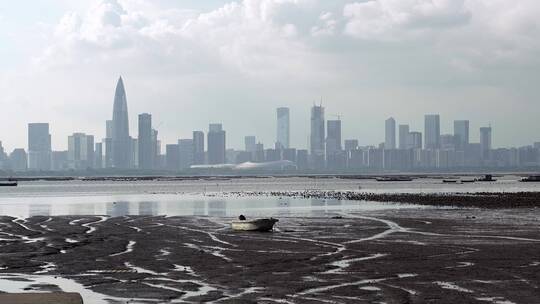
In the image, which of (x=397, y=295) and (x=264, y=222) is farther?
(x=264, y=222)

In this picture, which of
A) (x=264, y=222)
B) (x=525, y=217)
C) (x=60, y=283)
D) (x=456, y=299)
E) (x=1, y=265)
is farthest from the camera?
(x=525, y=217)

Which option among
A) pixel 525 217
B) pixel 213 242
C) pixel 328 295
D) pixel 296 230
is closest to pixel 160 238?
pixel 213 242

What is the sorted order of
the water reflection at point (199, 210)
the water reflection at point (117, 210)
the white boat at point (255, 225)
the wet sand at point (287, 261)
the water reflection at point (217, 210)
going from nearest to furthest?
the wet sand at point (287, 261), the white boat at point (255, 225), the water reflection at point (217, 210), the water reflection at point (199, 210), the water reflection at point (117, 210)

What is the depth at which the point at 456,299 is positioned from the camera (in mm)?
24672

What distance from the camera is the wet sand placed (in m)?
26.3

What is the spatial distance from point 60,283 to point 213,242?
17456 mm

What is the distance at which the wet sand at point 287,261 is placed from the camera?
2627 cm

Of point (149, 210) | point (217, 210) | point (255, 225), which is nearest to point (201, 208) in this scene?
point (217, 210)

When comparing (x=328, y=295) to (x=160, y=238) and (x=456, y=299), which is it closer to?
(x=456, y=299)

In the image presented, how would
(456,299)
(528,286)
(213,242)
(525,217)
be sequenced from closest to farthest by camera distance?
(456,299), (528,286), (213,242), (525,217)

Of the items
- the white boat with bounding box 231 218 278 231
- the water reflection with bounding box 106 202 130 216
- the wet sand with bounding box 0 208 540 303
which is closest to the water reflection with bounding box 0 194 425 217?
the water reflection with bounding box 106 202 130 216

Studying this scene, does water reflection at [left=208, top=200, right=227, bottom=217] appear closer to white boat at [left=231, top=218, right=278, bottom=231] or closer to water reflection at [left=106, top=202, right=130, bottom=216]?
water reflection at [left=106, top=202, right=130, bottom=216]

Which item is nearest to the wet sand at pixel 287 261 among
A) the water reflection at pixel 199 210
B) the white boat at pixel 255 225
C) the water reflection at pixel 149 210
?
the white boat at pixel 255 225

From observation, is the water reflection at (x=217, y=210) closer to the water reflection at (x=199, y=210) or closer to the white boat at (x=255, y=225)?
the water reflection at (x=199, y=210)
